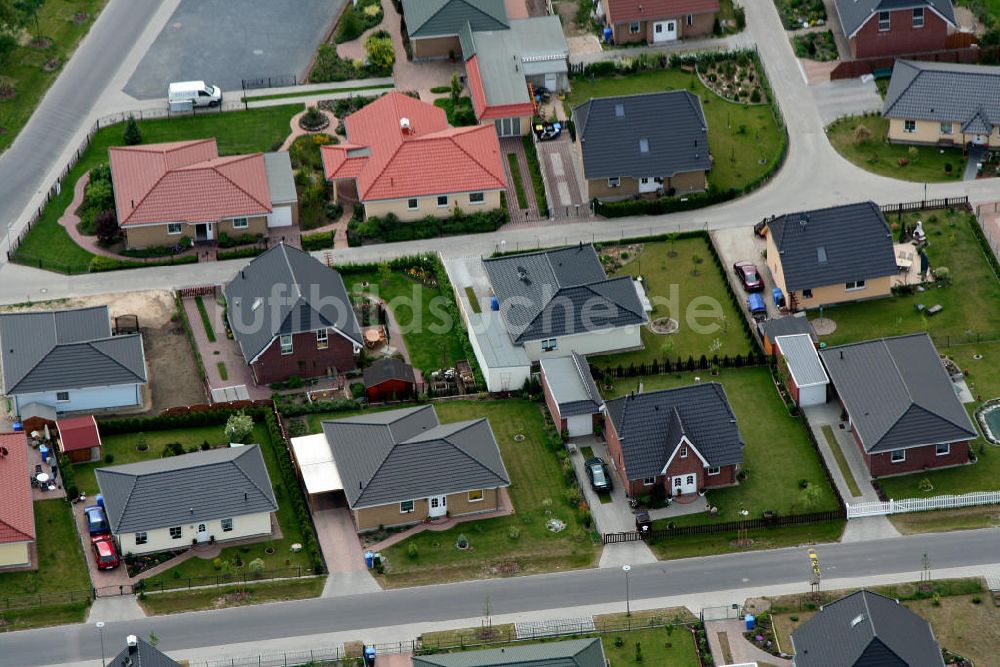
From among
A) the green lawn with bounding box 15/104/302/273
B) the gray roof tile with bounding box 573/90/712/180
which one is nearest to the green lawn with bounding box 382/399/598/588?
the gray roof tile with bounding box 573/90/712/180

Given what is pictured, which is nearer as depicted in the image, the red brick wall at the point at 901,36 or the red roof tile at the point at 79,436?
the red roof tile at the point at 79,436

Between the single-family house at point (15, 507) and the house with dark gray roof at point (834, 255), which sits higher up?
the house with dark gray roof at point (834, 255)

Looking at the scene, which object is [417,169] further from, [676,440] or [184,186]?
[676,440]

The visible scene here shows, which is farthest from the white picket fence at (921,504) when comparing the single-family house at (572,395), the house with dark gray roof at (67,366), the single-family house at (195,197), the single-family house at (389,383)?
the single-family house at (195,197)

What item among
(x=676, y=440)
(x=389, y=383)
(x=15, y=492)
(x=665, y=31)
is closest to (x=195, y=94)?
(x=665, y=31)

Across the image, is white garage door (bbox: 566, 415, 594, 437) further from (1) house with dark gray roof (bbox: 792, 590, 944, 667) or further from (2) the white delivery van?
(2) the white delivery van

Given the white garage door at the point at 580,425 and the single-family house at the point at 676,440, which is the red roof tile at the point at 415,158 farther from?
the single-family house at the point at 676,440
